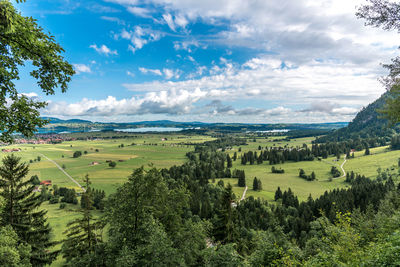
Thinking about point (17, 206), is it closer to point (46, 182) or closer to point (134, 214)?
point (134, 214)

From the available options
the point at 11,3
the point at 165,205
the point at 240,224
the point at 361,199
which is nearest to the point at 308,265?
the point at 165,205

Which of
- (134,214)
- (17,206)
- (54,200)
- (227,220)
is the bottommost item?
(54,200)

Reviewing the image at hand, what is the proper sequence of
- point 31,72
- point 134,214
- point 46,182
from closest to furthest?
1. point 31,72
2. point 134,214
3. point 46,182

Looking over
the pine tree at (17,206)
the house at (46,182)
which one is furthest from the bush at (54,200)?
the pine tree at (17,206)

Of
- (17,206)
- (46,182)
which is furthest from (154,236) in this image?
(46,182)

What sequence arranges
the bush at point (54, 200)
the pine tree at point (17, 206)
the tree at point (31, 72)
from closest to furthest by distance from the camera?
1. the tree at point (31, 72)
2. the pine tree at point (17, 206)
3. the bush at point (54, 200)

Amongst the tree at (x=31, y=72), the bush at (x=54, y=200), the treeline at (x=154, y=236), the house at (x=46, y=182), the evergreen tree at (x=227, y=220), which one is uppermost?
the tree at (x=31, y=72)

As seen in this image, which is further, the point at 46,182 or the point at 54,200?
the point at 46,182

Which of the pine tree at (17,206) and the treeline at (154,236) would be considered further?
the pine tree at (17,206)

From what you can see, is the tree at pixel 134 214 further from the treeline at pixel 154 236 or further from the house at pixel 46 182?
the house at pixel 46 182

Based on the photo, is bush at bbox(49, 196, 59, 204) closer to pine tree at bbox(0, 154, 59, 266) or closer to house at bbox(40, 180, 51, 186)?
house at bbox(40, 180, 51, 186)

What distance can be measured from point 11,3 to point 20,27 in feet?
2.31

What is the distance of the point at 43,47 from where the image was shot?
7.52m

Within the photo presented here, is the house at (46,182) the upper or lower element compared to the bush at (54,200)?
upper
